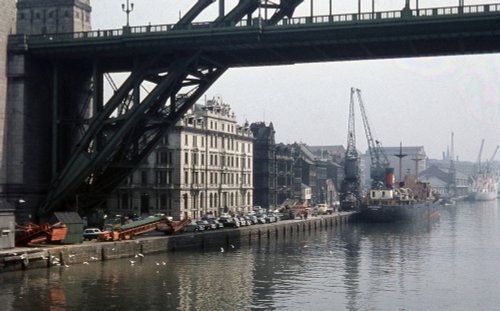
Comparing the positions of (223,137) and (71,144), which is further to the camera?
(223,137)

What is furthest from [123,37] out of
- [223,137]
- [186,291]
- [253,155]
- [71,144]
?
[253,155]

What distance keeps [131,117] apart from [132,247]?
1298cm

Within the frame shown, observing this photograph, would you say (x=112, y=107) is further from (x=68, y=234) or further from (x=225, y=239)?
(x=225, y=239)

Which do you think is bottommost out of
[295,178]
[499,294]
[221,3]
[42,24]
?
[499,294]

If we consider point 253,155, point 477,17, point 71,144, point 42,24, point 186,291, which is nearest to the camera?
point 186,291

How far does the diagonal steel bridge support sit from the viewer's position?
2889 inches

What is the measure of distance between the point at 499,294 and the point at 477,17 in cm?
2499

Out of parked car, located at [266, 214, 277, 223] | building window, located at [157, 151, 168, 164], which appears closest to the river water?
parked car, located at [266, 214, 277, 223]

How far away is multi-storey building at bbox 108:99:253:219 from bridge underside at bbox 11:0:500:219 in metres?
34.5

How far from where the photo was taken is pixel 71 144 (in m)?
82.4

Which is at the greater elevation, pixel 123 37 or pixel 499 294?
pixel 123 37

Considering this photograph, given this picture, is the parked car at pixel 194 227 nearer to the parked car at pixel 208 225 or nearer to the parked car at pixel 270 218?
the parked car at pixel 208 225

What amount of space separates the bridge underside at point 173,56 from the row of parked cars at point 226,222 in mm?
16276

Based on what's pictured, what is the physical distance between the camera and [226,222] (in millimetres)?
104438
